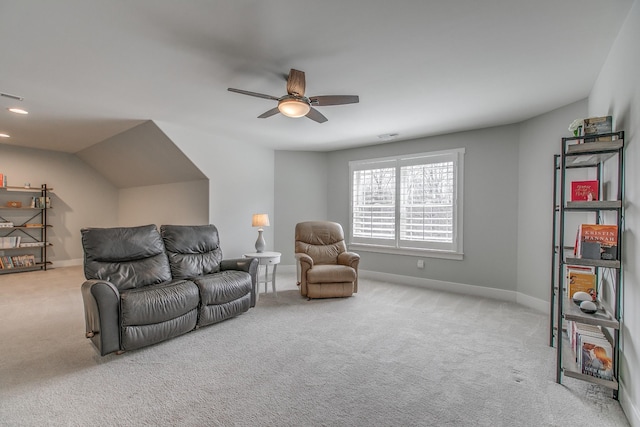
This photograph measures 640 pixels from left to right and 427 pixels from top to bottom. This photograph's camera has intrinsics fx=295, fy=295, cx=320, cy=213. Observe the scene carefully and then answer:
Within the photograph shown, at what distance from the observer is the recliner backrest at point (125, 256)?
2.90 meters

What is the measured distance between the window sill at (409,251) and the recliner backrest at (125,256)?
3395 millimetres

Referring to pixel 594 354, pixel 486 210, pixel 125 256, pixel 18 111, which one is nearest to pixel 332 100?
pixel 125 256

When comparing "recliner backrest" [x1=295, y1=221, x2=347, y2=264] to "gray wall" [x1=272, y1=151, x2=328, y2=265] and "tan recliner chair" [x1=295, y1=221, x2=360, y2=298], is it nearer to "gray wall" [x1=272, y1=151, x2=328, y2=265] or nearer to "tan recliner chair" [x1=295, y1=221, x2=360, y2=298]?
"tan recliner chair" [x1=295, y1=221, x2=360, y2=298]

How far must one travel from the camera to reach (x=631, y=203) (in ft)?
6.27

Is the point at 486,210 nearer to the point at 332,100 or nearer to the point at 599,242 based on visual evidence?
the point at 599,242

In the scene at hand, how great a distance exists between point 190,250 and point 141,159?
278 centimetres

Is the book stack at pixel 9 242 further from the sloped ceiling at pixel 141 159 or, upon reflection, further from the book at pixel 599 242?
the book at pixel 599 242

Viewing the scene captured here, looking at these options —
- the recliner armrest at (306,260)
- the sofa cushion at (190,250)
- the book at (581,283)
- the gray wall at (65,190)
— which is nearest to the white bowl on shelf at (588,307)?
the book at (581,283)

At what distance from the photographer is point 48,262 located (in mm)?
6098

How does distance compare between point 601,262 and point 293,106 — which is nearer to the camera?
point 601,262

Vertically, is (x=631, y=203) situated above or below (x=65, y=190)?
below

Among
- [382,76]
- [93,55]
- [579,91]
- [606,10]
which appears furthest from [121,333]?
[579,91]

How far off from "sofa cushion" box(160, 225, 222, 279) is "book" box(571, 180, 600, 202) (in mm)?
3747

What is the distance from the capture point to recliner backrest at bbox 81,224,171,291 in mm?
2904
